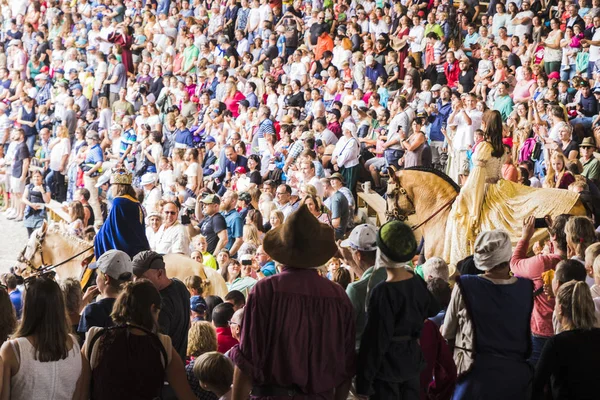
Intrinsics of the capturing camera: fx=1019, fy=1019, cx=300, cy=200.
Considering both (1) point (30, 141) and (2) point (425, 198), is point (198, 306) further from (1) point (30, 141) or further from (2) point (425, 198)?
(1) point (30, 141)

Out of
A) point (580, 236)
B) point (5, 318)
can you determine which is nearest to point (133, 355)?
point (5, 318)

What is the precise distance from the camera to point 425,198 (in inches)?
427

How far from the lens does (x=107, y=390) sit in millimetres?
4887

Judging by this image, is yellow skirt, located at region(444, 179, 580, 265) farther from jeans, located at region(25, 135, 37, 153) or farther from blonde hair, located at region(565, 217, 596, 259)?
jeans, located at region(25, 135, 37, 153)

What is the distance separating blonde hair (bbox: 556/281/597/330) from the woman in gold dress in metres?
5.12

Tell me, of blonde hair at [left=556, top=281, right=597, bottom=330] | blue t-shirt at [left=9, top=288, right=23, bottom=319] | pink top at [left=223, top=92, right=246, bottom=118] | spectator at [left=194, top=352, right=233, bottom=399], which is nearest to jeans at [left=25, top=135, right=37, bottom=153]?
pink top at [left=223, top=92, right=246, bottom=118]

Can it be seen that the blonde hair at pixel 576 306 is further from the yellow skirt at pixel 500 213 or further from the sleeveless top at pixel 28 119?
the sleeveless top at pixel 28 119

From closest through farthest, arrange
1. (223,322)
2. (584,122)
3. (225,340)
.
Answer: (225,340) < (223,322) < (584,122)

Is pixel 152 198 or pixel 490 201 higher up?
pixel 490 201

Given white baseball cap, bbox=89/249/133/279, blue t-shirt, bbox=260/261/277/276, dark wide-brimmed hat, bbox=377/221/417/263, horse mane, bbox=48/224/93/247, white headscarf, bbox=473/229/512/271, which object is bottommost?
blue t-shirt, bbox=260/261/277/276

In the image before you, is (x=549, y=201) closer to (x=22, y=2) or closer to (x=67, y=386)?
(x=67, y=386)

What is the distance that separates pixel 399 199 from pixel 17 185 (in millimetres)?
10255

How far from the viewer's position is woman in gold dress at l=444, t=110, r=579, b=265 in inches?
395

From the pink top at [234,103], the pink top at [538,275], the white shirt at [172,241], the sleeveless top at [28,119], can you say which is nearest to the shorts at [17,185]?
the sleeveless top at [28,119]
